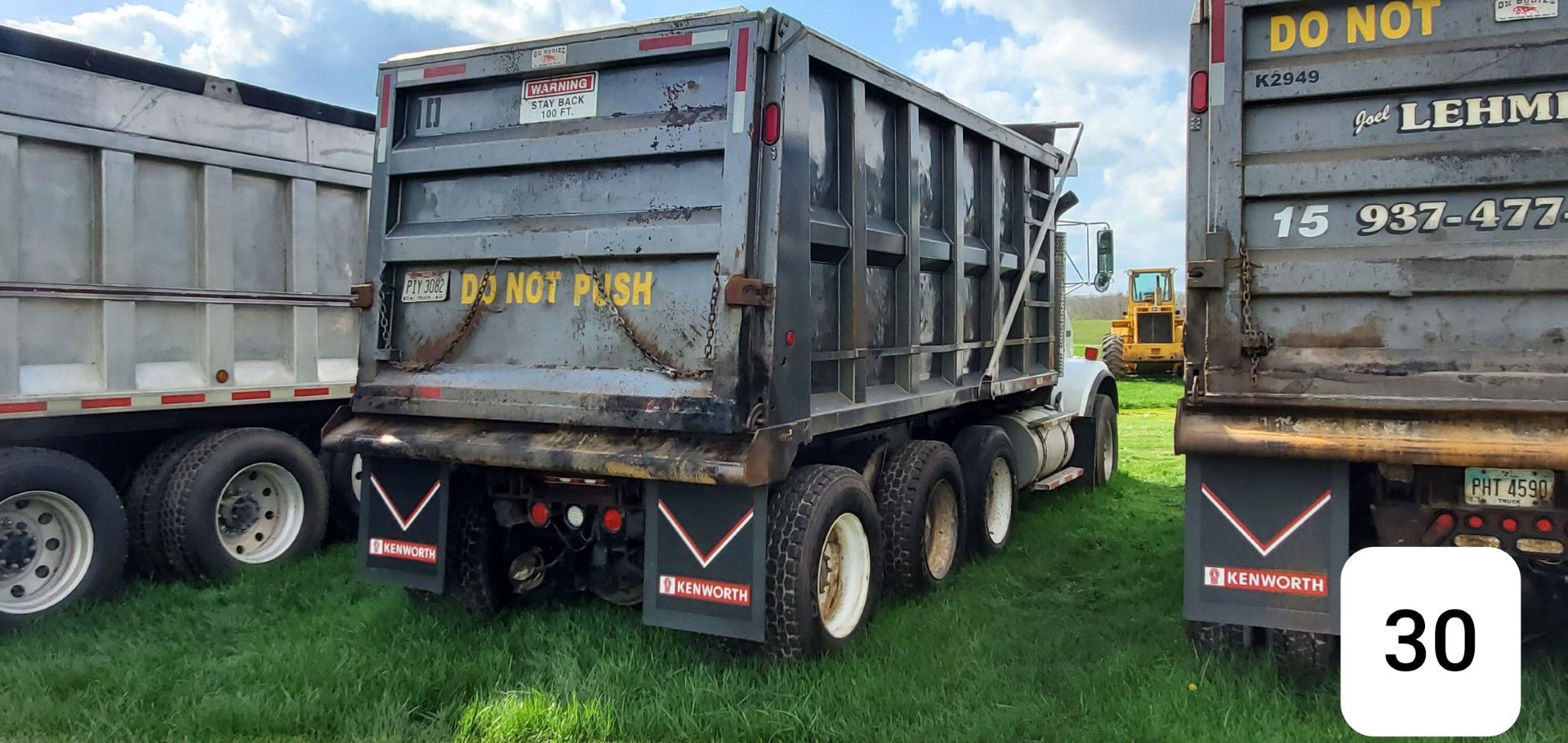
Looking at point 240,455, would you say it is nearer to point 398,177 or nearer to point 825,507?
point 398,177

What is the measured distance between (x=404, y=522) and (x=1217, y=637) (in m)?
3.80

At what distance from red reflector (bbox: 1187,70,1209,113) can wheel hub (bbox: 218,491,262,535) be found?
5.81 meters

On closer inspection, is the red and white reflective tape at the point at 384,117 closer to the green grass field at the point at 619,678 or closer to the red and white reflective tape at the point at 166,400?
the red and white reflective tape at the point at 166,400

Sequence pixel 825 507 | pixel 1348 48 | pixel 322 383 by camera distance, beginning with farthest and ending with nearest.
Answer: pixel 322 383 → pixel 825 507 → pixel 1348 48

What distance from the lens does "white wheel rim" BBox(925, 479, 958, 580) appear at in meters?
6.23

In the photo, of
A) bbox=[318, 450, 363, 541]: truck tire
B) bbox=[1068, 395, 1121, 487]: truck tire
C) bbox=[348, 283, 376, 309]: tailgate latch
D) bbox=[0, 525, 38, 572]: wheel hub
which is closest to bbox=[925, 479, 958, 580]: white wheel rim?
bbox=[1068, 395, 1121, 487]: truck tire

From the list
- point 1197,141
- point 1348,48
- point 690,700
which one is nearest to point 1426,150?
point 1348,48

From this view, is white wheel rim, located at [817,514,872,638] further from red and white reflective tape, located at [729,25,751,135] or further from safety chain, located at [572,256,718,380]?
red and white reflective tape, located at [729,25,751,135]

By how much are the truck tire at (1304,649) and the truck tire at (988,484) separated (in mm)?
2529

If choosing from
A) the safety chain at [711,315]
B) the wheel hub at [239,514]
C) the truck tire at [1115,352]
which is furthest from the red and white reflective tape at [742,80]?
the truck tire at [1115,352]

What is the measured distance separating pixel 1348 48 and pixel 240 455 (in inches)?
246

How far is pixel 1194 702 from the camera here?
13.5 feet

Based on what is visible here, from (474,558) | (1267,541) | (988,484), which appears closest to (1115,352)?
(988,484)

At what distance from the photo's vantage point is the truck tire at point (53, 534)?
535 centimetres
